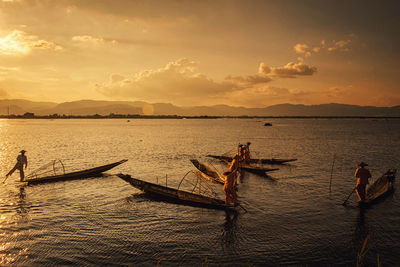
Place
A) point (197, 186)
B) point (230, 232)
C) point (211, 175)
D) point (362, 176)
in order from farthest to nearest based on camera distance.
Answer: point (211, 175), point (197, 186), point (362, 176), point (230, 232)

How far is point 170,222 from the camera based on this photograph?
44.0 ft

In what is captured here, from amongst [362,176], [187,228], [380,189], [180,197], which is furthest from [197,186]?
[380,189]

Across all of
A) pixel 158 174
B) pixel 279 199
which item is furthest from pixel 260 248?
pixel 158 174

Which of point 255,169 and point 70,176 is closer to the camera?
point 70,176

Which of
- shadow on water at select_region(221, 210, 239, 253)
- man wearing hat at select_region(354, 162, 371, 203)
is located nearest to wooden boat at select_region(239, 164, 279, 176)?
man wearing hat at select_region(354, 162, 371, 203)

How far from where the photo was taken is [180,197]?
16.2 metres

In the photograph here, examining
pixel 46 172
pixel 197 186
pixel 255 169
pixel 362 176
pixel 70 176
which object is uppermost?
pixel 362 176

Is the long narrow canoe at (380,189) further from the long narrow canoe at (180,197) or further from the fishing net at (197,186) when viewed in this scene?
the fishing net at (197,186)

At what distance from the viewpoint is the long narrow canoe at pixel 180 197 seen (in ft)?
49.2

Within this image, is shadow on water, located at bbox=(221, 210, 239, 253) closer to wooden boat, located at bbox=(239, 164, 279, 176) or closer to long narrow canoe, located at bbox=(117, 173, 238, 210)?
long narrow canoe, located at bbox=(117, 173, 238, 210)

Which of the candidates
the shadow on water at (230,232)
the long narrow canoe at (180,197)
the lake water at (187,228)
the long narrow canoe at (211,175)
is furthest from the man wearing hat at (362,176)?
the long narrow canoe at (211,175)

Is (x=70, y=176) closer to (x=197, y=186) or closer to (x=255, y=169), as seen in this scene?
(x=197, y=186)

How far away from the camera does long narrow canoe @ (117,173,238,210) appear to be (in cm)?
1498

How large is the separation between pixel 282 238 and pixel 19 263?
10265mm
